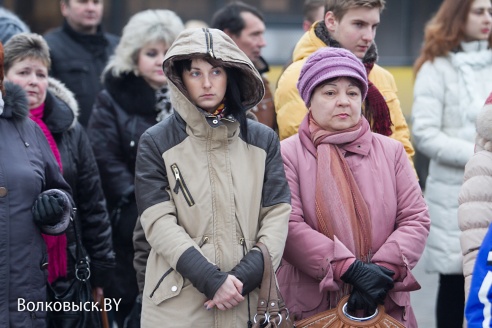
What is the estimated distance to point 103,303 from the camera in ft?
19.1

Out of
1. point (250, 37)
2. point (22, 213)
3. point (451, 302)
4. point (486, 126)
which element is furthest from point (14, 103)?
point (451, 302)

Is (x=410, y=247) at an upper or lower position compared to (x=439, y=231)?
upper

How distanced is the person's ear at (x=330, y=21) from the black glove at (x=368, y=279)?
63.2 inches

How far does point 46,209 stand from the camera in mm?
4789

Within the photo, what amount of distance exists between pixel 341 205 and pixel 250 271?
1.97 feet

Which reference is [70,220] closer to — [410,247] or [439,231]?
[410,247]

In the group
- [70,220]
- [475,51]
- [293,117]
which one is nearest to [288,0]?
[475,51]

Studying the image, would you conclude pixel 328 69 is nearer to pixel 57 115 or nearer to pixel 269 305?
pixel 269 305

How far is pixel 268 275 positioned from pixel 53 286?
1.43m

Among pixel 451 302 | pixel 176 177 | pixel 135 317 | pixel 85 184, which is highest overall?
pixel 176 177

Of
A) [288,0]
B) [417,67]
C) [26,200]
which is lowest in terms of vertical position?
[288,0]

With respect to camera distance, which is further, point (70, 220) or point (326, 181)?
point (70, 220)

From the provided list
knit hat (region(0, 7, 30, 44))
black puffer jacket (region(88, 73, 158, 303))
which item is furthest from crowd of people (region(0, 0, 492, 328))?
knit hat (region(0, 7, 30, 44))

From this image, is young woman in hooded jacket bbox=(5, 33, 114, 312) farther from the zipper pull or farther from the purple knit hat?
the purple knit hat
